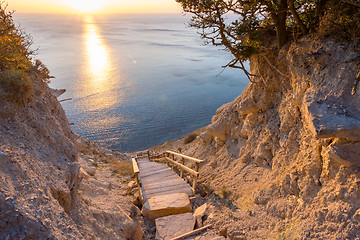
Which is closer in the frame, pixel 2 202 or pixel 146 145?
pixel 2 202

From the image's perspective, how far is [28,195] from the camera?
360 centimetres

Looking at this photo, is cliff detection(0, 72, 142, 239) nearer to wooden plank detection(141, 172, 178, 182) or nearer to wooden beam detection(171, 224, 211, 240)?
wooden beam detection(171, 224, 211, 240)

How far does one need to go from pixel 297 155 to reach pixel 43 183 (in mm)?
6059

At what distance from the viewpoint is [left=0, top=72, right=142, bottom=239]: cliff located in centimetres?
329

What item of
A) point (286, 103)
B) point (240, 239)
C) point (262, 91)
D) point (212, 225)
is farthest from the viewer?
point (262, 91)

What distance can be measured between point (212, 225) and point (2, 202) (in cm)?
485

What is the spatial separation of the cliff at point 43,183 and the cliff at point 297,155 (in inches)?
120

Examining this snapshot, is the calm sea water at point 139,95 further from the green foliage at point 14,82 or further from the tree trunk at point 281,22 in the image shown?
the green foliage at point 14,82

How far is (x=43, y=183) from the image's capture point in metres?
4.10

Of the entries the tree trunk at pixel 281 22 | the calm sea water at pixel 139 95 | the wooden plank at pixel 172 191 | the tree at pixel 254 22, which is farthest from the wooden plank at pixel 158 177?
the calm sea water at pixel 139 95

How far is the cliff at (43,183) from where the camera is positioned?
10.8ft

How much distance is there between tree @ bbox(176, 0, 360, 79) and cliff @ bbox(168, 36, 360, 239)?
583 mm

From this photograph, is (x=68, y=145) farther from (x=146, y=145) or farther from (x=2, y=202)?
(x=146, y=145)

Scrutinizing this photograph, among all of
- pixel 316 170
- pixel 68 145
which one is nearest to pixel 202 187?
pixel 316 170
